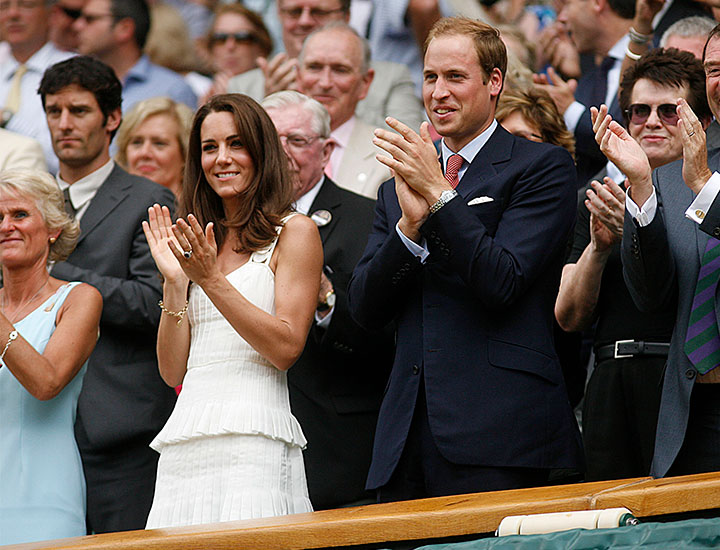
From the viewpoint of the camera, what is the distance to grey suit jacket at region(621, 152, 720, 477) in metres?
3.56

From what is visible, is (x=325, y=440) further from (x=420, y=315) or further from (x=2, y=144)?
(x=2, y=144)

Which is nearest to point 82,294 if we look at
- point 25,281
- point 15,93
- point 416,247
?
point 25,281

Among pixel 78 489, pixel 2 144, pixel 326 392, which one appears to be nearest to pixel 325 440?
pixel 326 392

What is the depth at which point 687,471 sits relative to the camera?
357 centimetres

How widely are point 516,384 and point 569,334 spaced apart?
3.94 ft

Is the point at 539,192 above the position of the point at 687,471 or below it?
above

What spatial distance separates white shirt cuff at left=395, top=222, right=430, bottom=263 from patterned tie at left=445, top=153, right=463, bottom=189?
1.03ft

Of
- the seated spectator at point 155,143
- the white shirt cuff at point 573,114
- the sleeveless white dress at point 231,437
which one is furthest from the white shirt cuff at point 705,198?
the seated spectator at point 155,143

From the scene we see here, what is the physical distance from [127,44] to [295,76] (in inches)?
87.2

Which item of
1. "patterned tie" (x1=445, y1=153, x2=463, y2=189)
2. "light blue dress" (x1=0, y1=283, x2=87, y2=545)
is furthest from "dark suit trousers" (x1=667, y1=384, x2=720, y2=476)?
"light blue dress" (x1=0, y1=283, x2=87, y2=545)

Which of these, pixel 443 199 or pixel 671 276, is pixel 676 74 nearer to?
pixel 671 276

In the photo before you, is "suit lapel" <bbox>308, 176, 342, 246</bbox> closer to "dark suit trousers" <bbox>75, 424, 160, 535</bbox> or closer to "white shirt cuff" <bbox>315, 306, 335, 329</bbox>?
"white shirt cuff" <bbox>315, 306, 335, 329</bbox>

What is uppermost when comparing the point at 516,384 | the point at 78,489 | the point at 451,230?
the point at 451,230

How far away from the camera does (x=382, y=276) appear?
374 centimetres
